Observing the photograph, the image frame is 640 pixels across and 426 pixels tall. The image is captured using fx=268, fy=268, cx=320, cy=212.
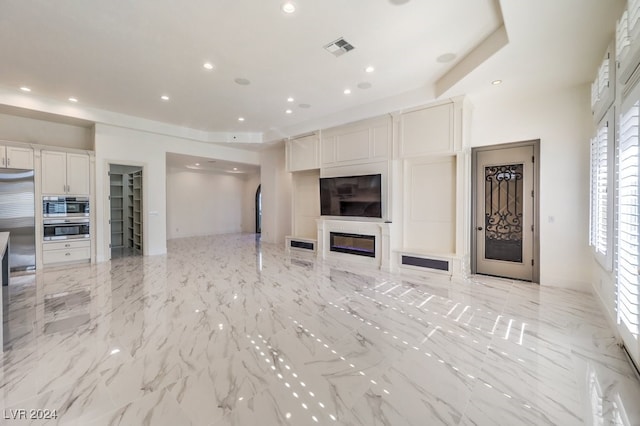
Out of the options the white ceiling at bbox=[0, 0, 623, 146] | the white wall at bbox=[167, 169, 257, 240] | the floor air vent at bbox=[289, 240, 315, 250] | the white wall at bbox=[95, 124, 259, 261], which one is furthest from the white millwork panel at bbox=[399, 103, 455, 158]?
the white wall at bbox=[167, 169, 257, 240]

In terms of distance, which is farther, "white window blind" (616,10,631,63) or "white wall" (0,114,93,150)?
"white wall" (0,114,93,150)

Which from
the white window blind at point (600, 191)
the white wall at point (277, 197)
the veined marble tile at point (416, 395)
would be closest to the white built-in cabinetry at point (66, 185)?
the white wall at point (277, 197)

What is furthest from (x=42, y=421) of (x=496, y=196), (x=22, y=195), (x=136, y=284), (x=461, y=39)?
(x=496, y=196)

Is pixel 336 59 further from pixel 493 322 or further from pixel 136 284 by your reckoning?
pixel 136 284

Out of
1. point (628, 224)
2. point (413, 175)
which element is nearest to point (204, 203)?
point (413, 175)

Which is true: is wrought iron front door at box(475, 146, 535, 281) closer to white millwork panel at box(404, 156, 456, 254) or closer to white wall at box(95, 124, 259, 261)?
white millwork panel at box(404, 156, 456, 254)

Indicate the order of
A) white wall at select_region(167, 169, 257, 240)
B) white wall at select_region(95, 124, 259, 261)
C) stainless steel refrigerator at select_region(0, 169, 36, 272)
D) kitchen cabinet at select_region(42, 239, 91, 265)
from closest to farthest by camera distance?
stainless steel refrigerator at select_region(0, 169, 36, 272) → kitchen cabinet at select_region(42, 239, 91, 265) → white wall at select_region(95, 124, 259, 261) → white wall at select_region(167, 169, 257, 240)

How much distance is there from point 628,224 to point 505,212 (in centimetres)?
256

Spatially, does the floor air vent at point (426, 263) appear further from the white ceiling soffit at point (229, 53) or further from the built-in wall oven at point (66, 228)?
the built-in wall oven at point (66, 228)

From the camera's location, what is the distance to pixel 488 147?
478 centimetres

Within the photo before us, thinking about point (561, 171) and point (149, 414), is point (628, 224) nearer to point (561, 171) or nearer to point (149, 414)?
point (561, 171)

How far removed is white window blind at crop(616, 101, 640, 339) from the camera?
205 cm

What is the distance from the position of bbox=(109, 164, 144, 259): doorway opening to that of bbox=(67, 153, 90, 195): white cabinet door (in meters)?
1.18

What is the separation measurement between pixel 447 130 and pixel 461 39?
157cm
